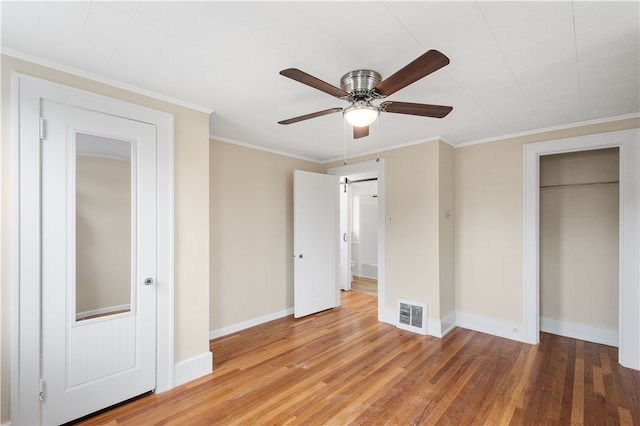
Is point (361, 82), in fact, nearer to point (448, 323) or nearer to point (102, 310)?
point (102, 310)

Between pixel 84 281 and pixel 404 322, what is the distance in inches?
134

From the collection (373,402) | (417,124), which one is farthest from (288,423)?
(417,124)

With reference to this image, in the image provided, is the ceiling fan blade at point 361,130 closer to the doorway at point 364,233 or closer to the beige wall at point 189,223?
the beige wall at point 189,223

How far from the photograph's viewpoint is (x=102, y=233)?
218 centimetres

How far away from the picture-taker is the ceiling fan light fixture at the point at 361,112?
73.8 inches

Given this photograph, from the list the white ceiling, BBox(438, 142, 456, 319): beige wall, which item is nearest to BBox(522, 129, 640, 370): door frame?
the white ceiling

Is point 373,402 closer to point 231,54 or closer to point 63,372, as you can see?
point 63,372

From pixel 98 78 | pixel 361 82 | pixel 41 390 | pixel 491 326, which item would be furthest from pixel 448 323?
pixel 98 78

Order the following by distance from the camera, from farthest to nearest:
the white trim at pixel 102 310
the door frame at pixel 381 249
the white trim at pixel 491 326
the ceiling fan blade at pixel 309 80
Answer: the door frame at pixel 381 249 < the white trim at pixel 491 326 < the white trim at pixel 102 310 < the ceiling fan blade at pixel 309 80

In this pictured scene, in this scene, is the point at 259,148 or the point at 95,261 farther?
the point at 259,148

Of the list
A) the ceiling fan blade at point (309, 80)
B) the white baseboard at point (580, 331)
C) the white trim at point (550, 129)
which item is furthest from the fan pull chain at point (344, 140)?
the white baseboard at point (580, 331)

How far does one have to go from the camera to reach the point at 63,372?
198 centimetres

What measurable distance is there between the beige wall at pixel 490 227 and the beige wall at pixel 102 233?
3.77m

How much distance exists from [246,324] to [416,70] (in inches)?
139
